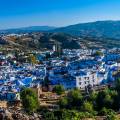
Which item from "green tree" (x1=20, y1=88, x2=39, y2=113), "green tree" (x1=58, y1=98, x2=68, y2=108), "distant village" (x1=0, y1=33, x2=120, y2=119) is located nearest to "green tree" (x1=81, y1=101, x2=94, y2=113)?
"green tree" (x1=58, y1=98, x2=68, y2=108)

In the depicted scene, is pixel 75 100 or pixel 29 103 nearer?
pixel 29 103

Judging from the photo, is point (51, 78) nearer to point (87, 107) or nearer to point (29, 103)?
point (29, 103)

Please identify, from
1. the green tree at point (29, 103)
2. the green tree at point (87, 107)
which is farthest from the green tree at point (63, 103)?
the green tree at point (87, 107)

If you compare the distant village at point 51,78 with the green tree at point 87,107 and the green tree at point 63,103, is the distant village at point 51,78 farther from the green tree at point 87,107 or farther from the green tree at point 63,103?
the green tree at point 87,107

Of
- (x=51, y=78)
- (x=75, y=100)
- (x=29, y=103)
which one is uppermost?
(x=29, y=103)

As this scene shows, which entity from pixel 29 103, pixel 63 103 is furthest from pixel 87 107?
pixel 29 103

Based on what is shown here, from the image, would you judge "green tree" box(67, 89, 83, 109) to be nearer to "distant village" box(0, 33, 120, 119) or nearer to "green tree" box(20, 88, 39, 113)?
"distant village" box(0, 33, 120, 119)

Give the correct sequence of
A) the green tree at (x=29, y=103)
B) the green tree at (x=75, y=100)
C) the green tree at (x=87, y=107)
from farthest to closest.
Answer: the green tree at (x=75, y=100), the green tree at (x=29, y=103), the green tree at (x=87, y=107)

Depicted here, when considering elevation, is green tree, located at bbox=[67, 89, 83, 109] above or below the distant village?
above

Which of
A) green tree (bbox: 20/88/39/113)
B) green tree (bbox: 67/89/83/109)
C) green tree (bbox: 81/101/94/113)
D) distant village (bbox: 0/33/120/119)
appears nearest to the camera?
green tree (bbox: 81/101/94/113)

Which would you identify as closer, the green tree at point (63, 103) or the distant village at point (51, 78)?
the green tree at point (63, 103)

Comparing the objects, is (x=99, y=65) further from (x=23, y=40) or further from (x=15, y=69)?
(x=23, y=40)

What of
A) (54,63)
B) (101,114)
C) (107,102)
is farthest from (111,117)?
(54,63)
